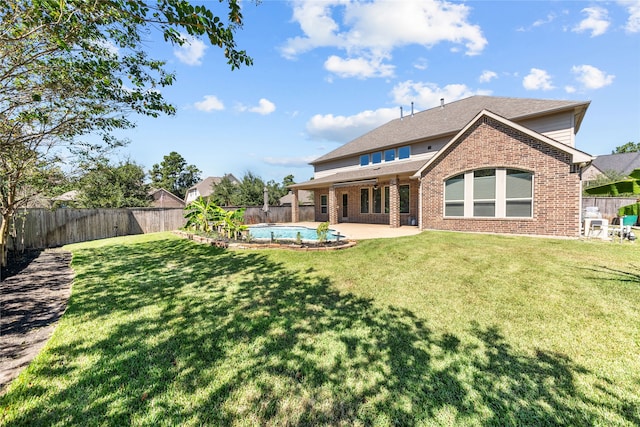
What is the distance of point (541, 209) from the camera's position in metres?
11.1

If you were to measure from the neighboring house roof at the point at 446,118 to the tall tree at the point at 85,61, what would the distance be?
1640 centimetres

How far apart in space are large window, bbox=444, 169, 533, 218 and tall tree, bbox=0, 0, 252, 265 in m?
12.3

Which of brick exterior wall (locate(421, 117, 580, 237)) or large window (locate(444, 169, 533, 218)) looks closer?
brick exterior wall (locate(421, 117, 580, 237))

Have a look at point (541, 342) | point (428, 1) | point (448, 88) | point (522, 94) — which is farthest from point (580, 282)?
point (448, 88)

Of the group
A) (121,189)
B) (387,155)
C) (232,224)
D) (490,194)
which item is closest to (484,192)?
(490,194)

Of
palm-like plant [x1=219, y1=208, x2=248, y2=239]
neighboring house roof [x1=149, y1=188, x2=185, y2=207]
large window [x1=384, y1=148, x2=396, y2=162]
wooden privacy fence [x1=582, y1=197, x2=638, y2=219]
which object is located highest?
large window [x1=384, y1=148, x2=396, y2=162]

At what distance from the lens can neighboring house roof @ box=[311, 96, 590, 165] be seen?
14289 millimetres

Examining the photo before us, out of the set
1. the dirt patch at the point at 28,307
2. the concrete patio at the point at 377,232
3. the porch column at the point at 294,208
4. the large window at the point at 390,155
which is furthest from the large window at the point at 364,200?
the dirt patch at the point at 28,307

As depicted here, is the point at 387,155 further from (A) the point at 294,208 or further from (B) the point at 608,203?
(B) the point at 608,203

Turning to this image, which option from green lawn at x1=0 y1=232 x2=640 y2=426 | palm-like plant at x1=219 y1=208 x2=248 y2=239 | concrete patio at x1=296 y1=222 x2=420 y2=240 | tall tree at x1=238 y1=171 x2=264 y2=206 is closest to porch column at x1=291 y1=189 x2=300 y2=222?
concrete patio at x1=296 y1=222 x2=420 y2=240

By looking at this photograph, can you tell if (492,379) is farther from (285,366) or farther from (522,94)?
(522,94)

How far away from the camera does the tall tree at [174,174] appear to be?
63312 millimetres

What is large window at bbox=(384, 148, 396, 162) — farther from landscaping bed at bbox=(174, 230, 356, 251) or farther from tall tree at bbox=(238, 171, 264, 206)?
tall tree at bbox=(238, 171, 264, 206)

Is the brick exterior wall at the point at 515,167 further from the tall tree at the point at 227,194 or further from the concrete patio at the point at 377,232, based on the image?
the tall tree at the point at 227,194
